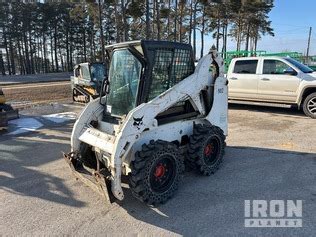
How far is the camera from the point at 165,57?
4988 mm

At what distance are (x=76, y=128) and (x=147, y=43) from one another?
73.3 inches

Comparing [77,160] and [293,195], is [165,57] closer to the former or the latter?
[77,160]

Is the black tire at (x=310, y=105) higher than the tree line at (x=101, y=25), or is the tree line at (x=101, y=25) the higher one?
the tree line at (x=101, y=25)

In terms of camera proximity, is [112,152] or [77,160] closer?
[112,152]

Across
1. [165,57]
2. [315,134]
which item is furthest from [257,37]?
[165,57]

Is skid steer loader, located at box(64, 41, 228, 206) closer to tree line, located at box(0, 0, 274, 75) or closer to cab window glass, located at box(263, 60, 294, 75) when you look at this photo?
cab window glass, located at box(263, 60, 294, 75)

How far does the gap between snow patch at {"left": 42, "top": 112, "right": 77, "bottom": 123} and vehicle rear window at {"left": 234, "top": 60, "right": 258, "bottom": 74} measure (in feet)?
20.5

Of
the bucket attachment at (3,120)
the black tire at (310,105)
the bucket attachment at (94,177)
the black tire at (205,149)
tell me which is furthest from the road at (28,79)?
the black tire at (205,149)

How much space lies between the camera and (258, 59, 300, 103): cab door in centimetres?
1030

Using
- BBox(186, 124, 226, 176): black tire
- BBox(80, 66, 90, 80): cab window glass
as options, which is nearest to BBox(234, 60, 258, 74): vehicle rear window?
BBox(186, 124, 226, 176): black tire

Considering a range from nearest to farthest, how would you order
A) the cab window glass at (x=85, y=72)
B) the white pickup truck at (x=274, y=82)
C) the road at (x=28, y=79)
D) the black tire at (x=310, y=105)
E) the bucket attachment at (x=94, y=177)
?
the bucket attachment at (x=94, y=177) < the black tire at (x=310, y=105) < the white pickup truck at (x=274, y=82) < the cab window glass at (x=85, y=72) < the road at (x=28, y=79)

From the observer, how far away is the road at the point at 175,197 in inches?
153

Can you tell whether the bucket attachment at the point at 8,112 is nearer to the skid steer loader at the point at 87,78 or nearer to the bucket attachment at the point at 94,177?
the skid steer loader at the point at 87,78

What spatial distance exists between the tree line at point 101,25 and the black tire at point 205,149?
2438 centimetres
